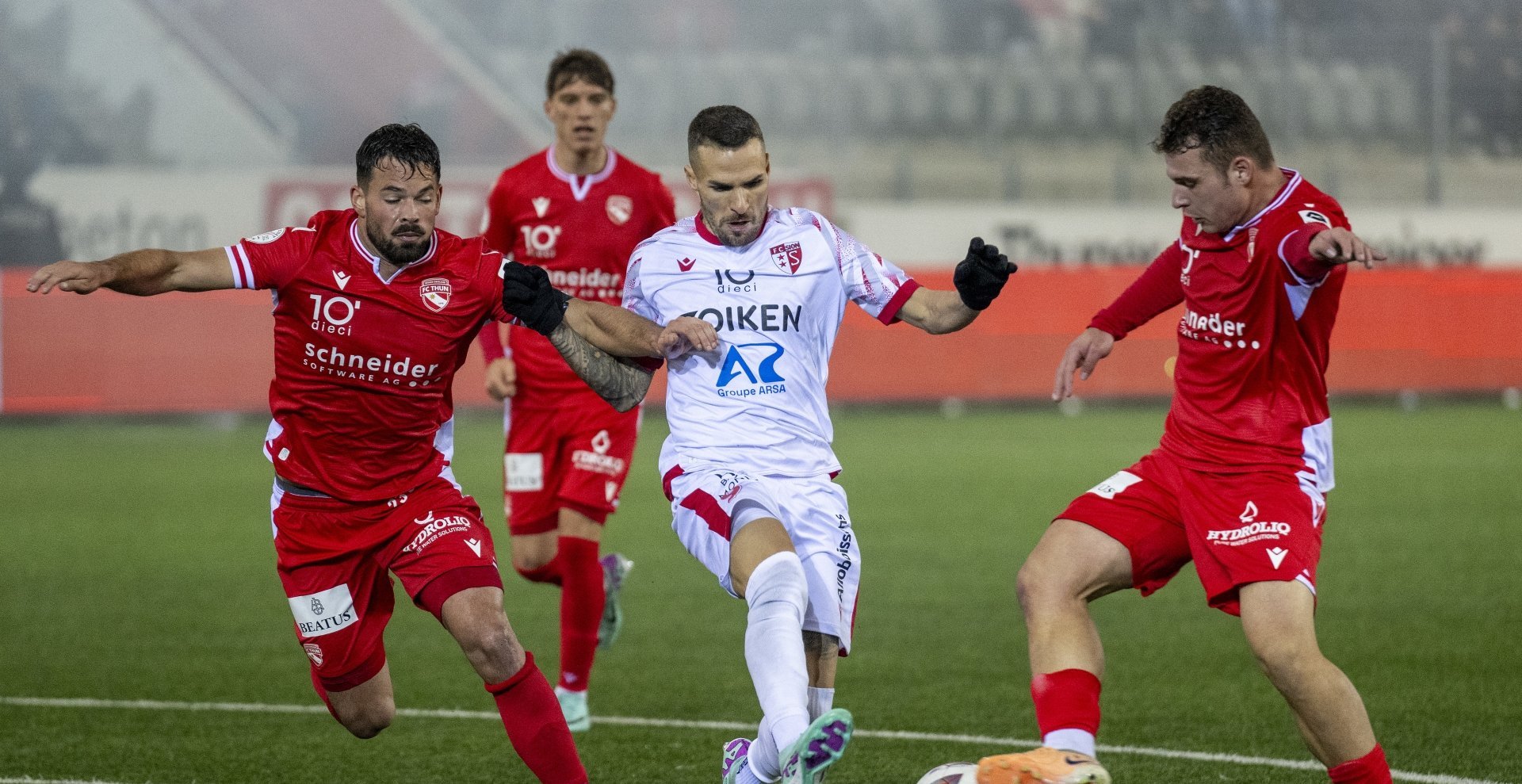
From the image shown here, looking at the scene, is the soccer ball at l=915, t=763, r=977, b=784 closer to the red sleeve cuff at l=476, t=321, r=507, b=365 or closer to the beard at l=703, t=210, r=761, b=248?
the beard at l=703, t=210, r=761, b=248

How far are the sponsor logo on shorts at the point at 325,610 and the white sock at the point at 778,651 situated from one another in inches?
53.9

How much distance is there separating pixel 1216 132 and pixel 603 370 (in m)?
1.89

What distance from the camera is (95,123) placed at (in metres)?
23.6

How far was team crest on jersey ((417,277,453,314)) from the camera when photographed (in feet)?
17.4

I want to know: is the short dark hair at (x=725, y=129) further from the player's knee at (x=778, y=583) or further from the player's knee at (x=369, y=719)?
the player's knee at (x=369, y=719)

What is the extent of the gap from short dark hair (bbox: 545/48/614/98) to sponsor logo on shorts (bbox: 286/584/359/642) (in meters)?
2.82

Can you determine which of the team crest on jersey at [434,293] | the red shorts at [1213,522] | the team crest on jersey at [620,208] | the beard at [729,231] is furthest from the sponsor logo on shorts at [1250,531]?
the team crest on jersey at [620,208]

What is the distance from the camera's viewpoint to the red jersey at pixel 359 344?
527 centimetres

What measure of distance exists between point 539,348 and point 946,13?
2131 cm

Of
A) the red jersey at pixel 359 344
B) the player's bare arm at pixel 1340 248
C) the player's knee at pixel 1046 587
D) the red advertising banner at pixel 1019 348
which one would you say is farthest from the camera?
the red advertising banner at pixel 1019 348

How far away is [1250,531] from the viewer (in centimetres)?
482

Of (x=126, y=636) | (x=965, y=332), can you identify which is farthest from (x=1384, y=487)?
(x=126, y=636)

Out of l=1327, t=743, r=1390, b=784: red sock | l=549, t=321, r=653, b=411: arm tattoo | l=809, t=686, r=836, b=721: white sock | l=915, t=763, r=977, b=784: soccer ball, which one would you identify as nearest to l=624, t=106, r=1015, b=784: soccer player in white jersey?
l=809, t=686, r=836, b=721: white sock

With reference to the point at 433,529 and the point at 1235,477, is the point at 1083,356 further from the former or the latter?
the point at 433,529
